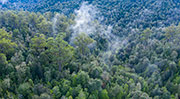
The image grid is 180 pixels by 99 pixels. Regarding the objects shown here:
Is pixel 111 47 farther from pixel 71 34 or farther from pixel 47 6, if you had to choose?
pixel 47 6

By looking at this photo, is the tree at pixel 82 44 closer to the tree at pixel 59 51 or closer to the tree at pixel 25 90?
Result: the tree at pixel 59 51

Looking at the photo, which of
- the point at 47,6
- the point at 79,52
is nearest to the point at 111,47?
the point at 79,52

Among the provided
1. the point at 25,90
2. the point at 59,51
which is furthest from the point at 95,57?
the point at 25,90

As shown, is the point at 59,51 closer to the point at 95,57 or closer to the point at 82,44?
the point at 82,44

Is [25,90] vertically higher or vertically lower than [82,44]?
lower

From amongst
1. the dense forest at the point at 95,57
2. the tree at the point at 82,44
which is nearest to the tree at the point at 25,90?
the dense forest at the point at 95,57

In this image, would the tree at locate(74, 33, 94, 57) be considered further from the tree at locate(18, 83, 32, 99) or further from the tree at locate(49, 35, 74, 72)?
the tree at locate(18, 83, 32, 99)

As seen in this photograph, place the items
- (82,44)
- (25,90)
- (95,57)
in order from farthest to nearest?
1. (95,57)
2. (82,44)
3. (25,90)

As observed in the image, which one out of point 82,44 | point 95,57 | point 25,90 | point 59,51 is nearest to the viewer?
point 25,90
